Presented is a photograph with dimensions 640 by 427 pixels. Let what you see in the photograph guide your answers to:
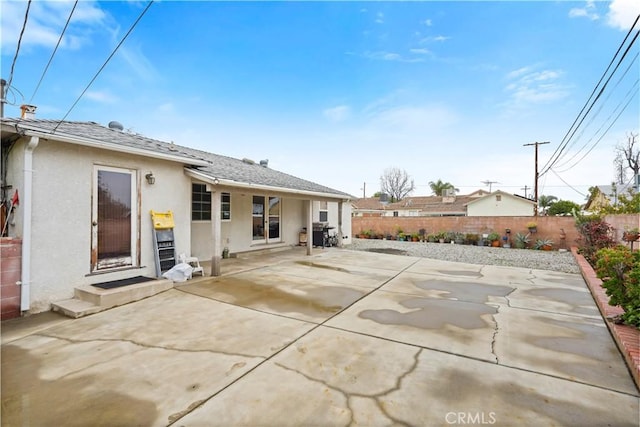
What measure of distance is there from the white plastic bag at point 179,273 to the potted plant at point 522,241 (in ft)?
47.3

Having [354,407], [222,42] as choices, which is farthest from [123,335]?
[222,42]

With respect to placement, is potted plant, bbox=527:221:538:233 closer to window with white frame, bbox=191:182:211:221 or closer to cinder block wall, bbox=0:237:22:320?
window with white frame, bbox=191:182:211:221

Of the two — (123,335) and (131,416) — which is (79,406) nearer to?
(131,416)

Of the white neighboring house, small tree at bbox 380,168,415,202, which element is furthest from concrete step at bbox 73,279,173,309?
small tree at bbox 380,168,415,202

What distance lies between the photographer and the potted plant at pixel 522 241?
520 inches

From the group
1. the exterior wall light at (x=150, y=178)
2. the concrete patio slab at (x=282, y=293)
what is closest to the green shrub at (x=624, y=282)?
the concrete patio slab at (x=282, y=293)

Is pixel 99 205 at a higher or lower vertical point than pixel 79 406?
higher

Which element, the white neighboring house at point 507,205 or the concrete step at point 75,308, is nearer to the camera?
the concrete step at point 75,308

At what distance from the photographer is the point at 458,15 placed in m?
8.73

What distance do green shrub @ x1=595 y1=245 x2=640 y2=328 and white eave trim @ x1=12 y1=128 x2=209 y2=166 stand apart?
304 inches

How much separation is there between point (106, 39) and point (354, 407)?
7061 millimetres

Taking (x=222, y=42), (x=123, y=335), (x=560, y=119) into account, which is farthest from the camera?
(x=560, y=119)

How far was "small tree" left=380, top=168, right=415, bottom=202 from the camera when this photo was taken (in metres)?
48.7

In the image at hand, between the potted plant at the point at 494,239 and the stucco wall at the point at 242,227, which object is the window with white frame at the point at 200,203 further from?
the potted plant at the point at 494,239
